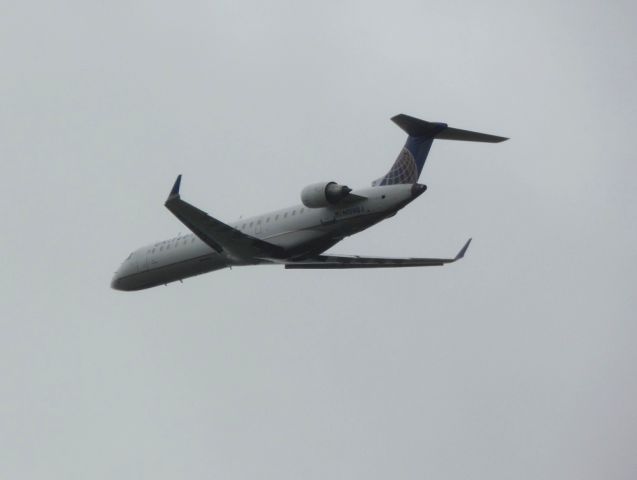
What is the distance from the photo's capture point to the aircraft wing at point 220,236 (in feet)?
131

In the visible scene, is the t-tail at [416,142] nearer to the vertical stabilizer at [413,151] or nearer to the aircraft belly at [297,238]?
the vertical stabilizer at [413,151]

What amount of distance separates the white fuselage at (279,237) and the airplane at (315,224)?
0.04 metres

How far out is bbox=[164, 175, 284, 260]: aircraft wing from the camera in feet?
131

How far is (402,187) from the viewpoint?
38.4 meters

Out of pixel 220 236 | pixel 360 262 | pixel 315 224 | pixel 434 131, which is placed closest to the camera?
pixel 434 131

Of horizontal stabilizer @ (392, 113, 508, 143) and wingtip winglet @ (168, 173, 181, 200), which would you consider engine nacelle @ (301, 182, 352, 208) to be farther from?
wingtip winglet @ (168, 173, 181, 200)

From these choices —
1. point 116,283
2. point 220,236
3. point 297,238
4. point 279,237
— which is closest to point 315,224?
point 297,238

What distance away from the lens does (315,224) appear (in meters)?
40.9

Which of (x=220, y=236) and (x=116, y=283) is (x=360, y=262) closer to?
(x=220, y=236)

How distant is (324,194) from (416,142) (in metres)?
3.93

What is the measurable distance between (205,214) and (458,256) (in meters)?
10.0

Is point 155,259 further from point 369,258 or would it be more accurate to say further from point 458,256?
point 458,256

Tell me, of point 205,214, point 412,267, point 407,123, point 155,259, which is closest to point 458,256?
point 412,267

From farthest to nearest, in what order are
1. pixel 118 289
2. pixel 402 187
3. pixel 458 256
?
pixel 118 289
pixel 458 256
pixel 402 187
